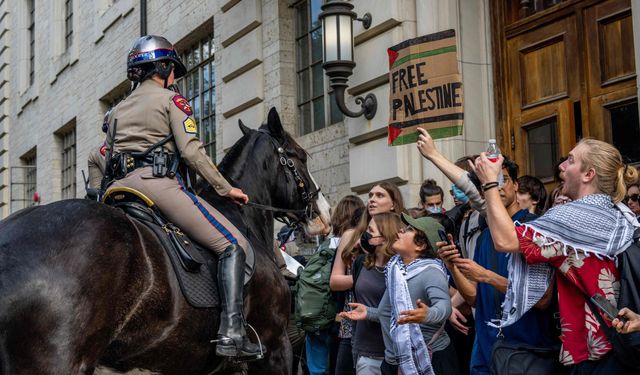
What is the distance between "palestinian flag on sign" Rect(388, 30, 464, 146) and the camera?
619 cm

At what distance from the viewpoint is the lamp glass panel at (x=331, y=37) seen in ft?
33.5

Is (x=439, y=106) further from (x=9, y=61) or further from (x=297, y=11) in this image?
(x=9, y=61)

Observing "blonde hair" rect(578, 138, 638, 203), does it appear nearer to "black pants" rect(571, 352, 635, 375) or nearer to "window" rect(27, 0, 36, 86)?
"black pants" rect(571, 352, 635, 375)

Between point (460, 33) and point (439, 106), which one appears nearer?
point (439, 106)

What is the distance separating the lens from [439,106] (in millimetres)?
6348

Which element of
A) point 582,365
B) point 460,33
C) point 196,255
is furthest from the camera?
point 460,33

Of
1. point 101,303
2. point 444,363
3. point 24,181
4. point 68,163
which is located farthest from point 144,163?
point 24,181

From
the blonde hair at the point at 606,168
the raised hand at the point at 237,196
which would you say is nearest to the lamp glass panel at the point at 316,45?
the raised hand at the point at 237,196

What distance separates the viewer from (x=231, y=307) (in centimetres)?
558

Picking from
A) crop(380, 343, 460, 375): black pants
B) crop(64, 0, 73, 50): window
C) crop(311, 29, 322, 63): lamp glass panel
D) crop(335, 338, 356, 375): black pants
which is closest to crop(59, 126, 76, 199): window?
crop(64, 0, 73, 50): window

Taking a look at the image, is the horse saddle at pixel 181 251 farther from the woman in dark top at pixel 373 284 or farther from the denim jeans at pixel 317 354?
the denim jeans at pixel 317 354

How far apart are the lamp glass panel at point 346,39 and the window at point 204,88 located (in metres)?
5.51

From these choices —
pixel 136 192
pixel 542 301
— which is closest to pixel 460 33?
pixel 136 192

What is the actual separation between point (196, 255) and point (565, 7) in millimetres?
5053
